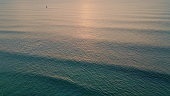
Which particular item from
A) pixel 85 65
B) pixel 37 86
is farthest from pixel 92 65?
pixel 37 86

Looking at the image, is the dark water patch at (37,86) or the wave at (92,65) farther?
the wave at (92,65)

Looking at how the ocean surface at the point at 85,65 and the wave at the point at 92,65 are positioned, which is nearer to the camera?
the ocean surface at the point at 85,65

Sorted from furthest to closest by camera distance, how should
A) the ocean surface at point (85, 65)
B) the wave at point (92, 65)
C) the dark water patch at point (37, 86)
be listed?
the wave at point (92, 65) < the ocean surface at point (85, 65) < the dark water patch at point (37, 86)

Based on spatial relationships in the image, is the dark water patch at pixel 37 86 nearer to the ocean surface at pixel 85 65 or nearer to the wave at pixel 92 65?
the ocean surface at pixel 85 65

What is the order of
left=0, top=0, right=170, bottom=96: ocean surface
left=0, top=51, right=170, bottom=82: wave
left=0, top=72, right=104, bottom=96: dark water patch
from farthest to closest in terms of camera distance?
left=0, top=51, right=170, bottom=82: wave → left=0, top=0, right=170, bottom=96: ocean surface → left=0, top=72, right=104, bottom=96: dark water patch

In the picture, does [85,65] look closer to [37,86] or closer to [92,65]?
[92,65]

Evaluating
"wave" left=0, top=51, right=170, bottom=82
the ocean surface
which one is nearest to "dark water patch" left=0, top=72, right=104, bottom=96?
the ocean surface

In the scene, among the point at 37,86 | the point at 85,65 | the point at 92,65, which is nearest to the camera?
the point at 37,86

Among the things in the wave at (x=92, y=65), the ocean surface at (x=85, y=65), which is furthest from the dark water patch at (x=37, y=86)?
the wave at (x=92, y=65)

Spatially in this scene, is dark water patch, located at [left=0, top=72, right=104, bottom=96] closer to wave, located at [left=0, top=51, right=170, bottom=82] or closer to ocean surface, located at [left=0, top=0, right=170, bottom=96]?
ocean surface, located at [left=0, top=0, right=170, bottom=96]

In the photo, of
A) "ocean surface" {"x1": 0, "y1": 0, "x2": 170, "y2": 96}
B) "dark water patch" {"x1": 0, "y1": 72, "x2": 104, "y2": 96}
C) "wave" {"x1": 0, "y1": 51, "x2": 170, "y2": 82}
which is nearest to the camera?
"dark water patch" {"x1": 0, "y1": 72, "x2": 104, "y2": 96}

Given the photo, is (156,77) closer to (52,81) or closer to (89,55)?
(89,55)

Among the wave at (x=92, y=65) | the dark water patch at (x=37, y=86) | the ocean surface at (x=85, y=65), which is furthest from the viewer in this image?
the wave at (x=92, y=65)

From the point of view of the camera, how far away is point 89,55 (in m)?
46.0
